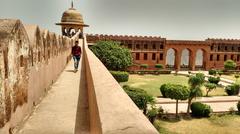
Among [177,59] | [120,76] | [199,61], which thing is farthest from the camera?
[199,61]

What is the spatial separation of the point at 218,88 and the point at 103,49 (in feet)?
→ 45.6

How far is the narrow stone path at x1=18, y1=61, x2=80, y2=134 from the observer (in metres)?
2.78

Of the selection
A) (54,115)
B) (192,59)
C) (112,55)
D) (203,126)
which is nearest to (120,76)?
Answer: (112,55)

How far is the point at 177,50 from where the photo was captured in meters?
45.8

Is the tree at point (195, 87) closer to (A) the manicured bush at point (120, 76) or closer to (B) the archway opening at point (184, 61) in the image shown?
(A) the manicured bush at point (120, 76)

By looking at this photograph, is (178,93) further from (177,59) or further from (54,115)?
(177,59)

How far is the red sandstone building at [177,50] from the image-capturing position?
44.5 m

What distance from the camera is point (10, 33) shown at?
94.3 inches

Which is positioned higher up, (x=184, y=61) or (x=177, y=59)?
(x=177, y=59)

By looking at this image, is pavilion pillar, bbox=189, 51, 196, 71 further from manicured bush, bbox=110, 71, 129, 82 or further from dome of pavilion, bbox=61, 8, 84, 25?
dome of pavilion, bbox=61, 8, 84, 25

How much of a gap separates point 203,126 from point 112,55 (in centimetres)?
1920

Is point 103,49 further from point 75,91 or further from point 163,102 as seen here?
point 75,91

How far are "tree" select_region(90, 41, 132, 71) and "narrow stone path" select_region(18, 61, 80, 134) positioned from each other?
98.4 ft

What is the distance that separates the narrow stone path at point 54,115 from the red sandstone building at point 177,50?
38.1m
